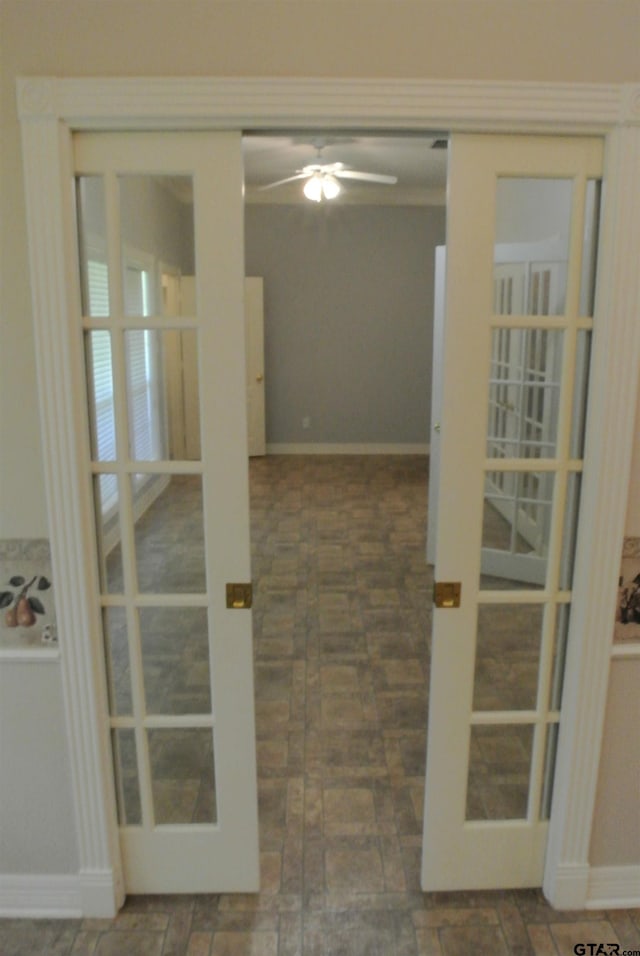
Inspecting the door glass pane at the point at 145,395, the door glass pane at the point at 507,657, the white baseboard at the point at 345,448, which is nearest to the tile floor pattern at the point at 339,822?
the door glass pane at the point at 507,657

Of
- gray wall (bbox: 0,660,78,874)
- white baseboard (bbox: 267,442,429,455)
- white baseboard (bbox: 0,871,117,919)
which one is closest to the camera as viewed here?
gray wall (bbox: 0,660,78,874)

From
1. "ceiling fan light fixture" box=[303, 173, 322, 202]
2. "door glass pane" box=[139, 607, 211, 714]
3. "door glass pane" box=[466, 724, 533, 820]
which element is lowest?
"door glass pane" box=[466, 724, 533, 820]

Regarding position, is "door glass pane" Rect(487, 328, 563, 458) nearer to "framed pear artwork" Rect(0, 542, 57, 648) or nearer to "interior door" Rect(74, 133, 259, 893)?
"interior door" Rect(74, 133, 259, 893)

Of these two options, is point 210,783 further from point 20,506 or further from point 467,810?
point 20,506

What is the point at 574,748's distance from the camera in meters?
2.06

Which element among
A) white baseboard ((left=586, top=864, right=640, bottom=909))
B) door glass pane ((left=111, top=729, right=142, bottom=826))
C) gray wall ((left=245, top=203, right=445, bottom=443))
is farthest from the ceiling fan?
white baseboard ((left=586, top=864, right=640, bottom=909))

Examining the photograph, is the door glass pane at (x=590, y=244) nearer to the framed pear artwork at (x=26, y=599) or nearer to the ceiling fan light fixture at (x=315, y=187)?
the framed pear artwork at (x=26, y=599)

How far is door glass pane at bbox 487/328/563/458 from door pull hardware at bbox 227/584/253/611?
2.53ft

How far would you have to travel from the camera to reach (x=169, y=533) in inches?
82.4

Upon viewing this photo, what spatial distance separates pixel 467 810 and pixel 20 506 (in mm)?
1576

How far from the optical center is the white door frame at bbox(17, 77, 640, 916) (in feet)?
5.54

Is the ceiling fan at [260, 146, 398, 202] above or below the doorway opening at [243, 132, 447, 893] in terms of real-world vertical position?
above

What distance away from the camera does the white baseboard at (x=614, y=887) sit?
219cm

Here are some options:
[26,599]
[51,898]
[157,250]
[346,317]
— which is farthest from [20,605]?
[346,317]
